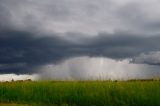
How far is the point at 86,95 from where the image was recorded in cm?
2133

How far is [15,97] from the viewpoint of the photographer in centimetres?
2344

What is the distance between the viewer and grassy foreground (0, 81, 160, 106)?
20.5 metres

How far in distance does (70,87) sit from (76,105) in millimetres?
2061

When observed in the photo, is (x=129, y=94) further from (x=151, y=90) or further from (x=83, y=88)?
(x=83, y=88)

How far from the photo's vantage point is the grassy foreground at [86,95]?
20469 millimetres

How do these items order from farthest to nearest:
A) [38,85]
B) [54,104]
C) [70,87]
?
[38,85] < [70,87] < [54,104]

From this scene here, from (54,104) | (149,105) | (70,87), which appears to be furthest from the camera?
(70,87)

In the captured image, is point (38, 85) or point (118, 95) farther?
point (38, 85)

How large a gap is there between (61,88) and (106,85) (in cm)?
241

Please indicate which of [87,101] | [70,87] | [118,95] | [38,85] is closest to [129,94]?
[118,95]

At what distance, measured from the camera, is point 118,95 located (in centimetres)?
2098

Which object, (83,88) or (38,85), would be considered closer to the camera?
(83,88)

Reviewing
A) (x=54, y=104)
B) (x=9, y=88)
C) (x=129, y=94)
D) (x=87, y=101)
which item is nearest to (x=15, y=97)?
(x=9, y=88)

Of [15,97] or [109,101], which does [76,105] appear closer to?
[109,101]
